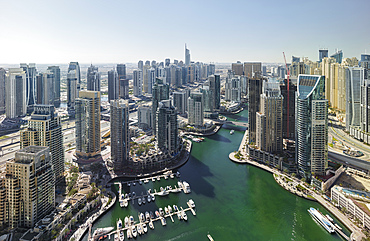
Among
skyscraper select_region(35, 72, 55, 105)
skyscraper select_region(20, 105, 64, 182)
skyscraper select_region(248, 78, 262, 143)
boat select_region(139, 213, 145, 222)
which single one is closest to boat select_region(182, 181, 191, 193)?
boat select_region(139, 213, 145, 222)

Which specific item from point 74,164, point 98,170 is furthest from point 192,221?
point 74,164

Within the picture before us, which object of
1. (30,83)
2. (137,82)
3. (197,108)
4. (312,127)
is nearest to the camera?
(312,127)

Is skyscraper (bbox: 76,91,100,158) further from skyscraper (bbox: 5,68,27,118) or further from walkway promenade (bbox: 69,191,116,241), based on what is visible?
skyscraper (bbox: 5,68,27,118)

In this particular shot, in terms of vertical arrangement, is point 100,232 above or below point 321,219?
below

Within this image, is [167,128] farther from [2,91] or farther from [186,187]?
[2,91]

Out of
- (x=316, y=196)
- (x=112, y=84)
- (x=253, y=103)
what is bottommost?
(x=316, y=196)

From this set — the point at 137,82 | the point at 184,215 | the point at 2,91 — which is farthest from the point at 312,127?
the point at 2,91
